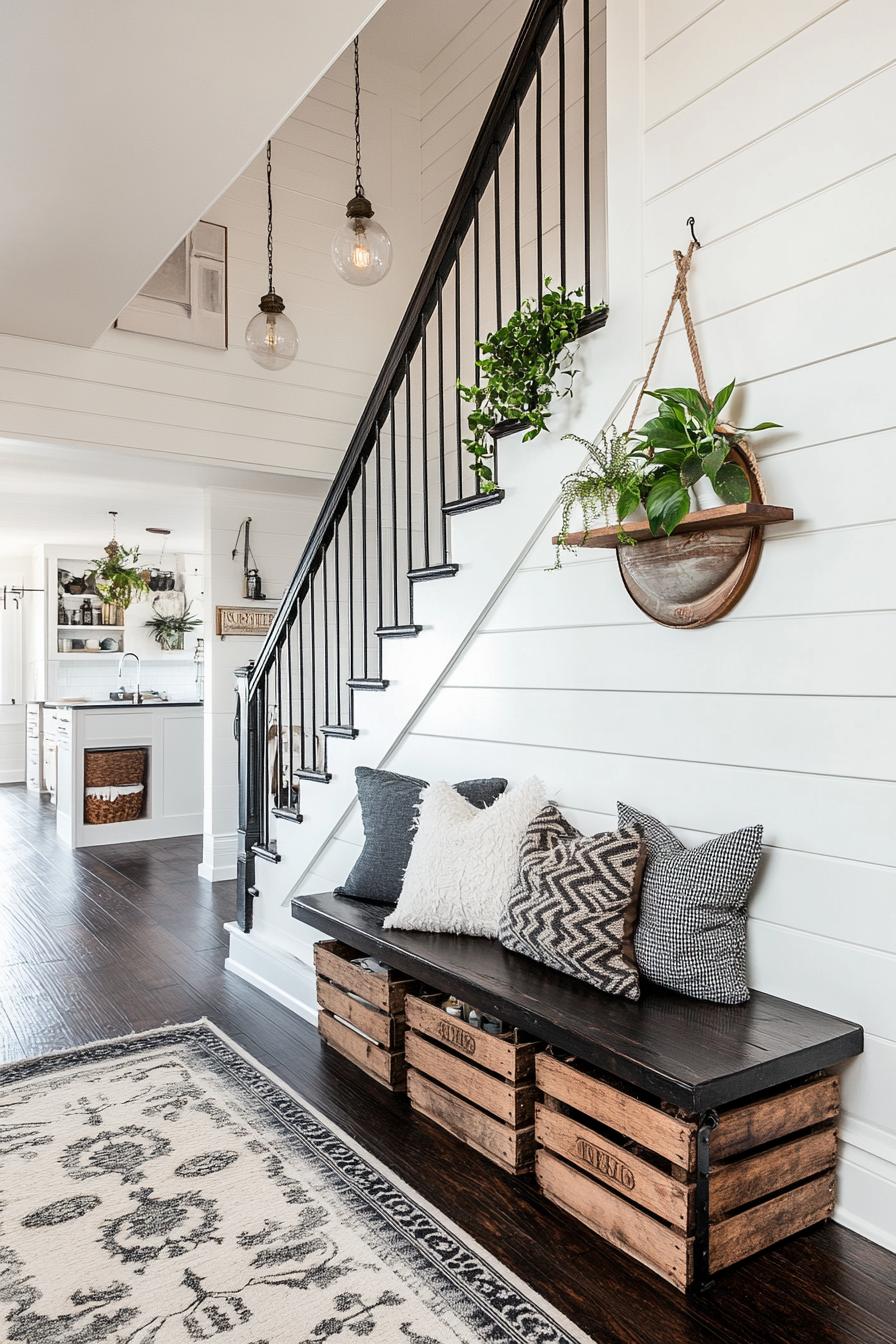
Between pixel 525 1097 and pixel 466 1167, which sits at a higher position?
pixel 525 1097

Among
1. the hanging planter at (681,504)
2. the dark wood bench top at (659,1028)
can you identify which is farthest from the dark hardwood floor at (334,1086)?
the hanging planter at (681,504)

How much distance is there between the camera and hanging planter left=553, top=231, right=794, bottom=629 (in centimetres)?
202

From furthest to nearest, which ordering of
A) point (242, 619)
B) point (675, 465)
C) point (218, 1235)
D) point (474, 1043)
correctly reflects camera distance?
point (242, 619) → point (474, 1043) → point (675, 465) → point (218, 1235)

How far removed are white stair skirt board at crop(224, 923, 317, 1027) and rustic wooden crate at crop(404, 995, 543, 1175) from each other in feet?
2.73

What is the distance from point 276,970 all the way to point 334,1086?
86 cm

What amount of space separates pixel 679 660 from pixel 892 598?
54cm

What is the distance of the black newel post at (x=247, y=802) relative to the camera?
→ 12.7 ft

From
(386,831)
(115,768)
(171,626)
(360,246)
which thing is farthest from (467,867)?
(171,626)

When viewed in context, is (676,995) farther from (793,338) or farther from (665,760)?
(793,338)

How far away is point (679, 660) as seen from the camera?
7.38 feet

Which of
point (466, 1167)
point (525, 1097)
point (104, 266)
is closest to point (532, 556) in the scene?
point (525, 1097)

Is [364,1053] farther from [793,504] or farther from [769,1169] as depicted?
[793,504]

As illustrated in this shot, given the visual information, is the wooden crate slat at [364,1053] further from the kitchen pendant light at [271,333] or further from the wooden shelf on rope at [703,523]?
the kitchen pendant light at [271,333]

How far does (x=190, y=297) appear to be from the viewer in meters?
5.00
